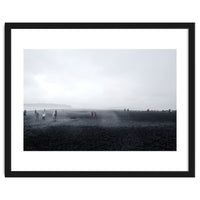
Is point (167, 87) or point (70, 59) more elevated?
point (70, 59)

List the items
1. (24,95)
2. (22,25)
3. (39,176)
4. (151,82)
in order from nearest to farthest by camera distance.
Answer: (39,176) → (22,25) → (24,95) → (151,82)

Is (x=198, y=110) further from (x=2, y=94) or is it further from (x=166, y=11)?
(x=2, y=94)

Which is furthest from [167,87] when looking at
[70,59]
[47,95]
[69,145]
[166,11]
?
[47,95]

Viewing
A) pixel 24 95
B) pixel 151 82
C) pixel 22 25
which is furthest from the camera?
pixel 151 82

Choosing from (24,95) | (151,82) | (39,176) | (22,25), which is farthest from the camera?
(151,82)

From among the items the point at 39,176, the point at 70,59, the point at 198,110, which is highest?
the point at 70,59

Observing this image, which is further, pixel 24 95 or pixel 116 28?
pixel 24 95

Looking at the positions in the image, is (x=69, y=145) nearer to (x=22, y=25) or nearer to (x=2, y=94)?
(x=2, y=94)

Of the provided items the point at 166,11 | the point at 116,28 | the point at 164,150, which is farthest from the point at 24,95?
the point at 166,11

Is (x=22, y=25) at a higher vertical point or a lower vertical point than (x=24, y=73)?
higher
